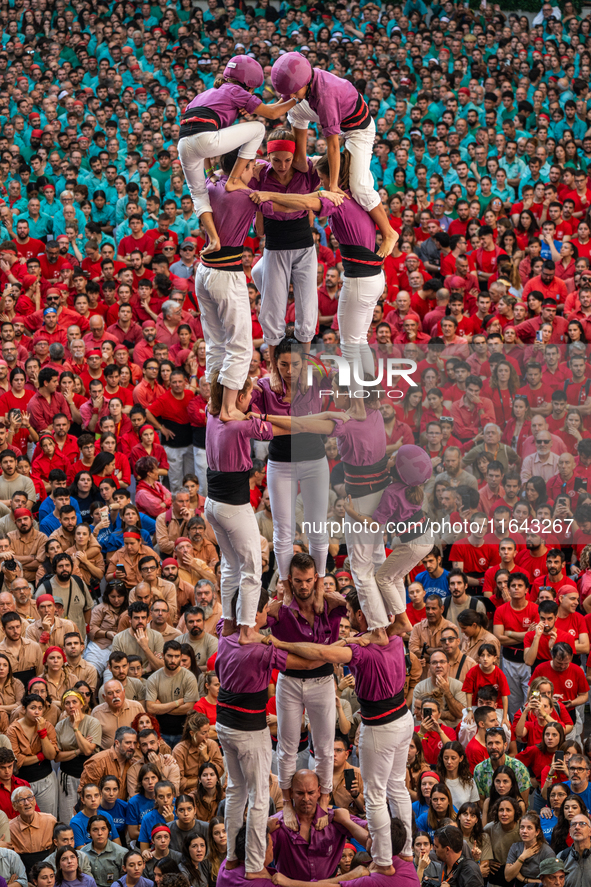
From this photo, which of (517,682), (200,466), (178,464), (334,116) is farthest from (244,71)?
(178,464)

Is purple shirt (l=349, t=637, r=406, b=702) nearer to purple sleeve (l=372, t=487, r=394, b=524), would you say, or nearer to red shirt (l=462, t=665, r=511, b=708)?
purple sleeve (l=372, t=487, r=394, b=524)

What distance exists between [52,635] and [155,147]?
10084 millimetres

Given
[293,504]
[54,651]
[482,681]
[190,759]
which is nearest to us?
[293,504]

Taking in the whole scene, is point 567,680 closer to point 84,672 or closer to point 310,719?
point 310,719

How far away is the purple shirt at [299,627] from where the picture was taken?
867cm

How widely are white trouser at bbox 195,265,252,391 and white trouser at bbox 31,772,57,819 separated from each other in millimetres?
4600

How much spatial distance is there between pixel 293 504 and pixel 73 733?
3.57m

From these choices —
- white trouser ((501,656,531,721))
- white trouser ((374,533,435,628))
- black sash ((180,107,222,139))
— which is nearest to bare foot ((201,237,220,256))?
black sash ((180,107,222,139))

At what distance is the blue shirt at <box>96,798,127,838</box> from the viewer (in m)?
10.3

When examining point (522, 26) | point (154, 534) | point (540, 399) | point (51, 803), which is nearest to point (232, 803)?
point (51, 803)

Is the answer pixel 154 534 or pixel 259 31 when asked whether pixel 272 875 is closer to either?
pixel 154 534

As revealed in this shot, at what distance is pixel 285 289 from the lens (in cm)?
880

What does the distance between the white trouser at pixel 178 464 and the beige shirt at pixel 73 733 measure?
414 cm

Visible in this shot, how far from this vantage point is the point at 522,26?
23.8 m
